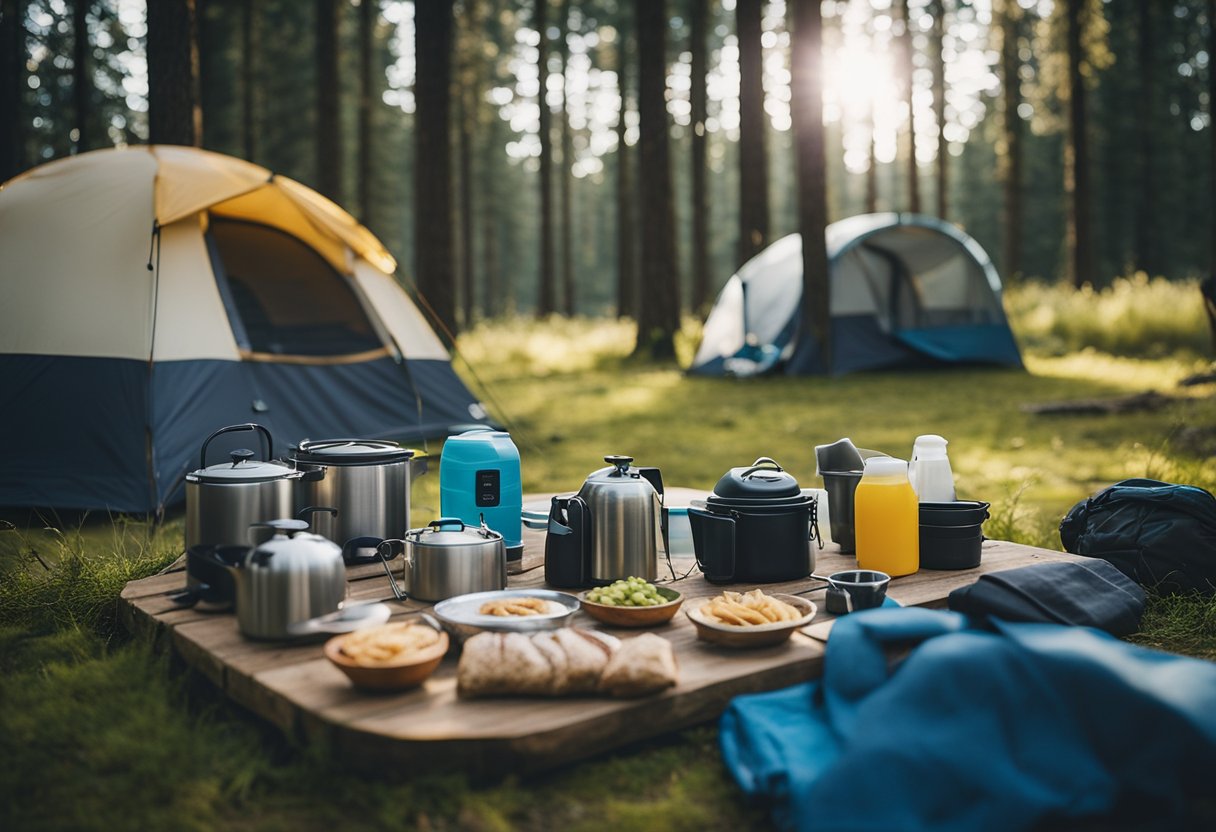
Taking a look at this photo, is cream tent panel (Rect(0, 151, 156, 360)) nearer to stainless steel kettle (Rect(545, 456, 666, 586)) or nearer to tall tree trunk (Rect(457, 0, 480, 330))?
stainless steel kettle (Rect(545, 456, 666, 586))

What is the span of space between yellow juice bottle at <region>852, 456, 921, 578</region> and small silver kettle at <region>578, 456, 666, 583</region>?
2.15 feet

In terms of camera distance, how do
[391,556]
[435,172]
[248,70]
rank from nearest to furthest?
[391,556] < [435,172] < [248,70]

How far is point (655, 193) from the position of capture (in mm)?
13016

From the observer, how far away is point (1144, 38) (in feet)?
68.4

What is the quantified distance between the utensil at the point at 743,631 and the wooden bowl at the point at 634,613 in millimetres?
94

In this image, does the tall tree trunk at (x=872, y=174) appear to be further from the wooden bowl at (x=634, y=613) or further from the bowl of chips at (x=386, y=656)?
the bowl of chips at (x=386, y=656)

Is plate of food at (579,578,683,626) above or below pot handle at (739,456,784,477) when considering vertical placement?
below

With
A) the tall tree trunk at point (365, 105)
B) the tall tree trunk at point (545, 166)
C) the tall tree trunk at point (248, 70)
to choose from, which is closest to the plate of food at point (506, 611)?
the tall tree trunk at point (365, 105)

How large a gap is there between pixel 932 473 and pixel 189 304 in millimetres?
4166

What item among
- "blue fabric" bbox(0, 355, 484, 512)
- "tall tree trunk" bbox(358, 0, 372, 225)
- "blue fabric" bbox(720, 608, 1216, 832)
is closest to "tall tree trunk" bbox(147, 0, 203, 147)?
"blue fabric" bbox(0, 355, 484, 512)

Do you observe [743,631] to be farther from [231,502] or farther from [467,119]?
[467,119]

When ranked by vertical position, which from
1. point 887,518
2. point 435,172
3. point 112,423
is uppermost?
point 435,172

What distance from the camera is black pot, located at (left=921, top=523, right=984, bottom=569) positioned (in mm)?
3219

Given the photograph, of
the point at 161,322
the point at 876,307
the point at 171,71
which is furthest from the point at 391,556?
the point at 876,307
